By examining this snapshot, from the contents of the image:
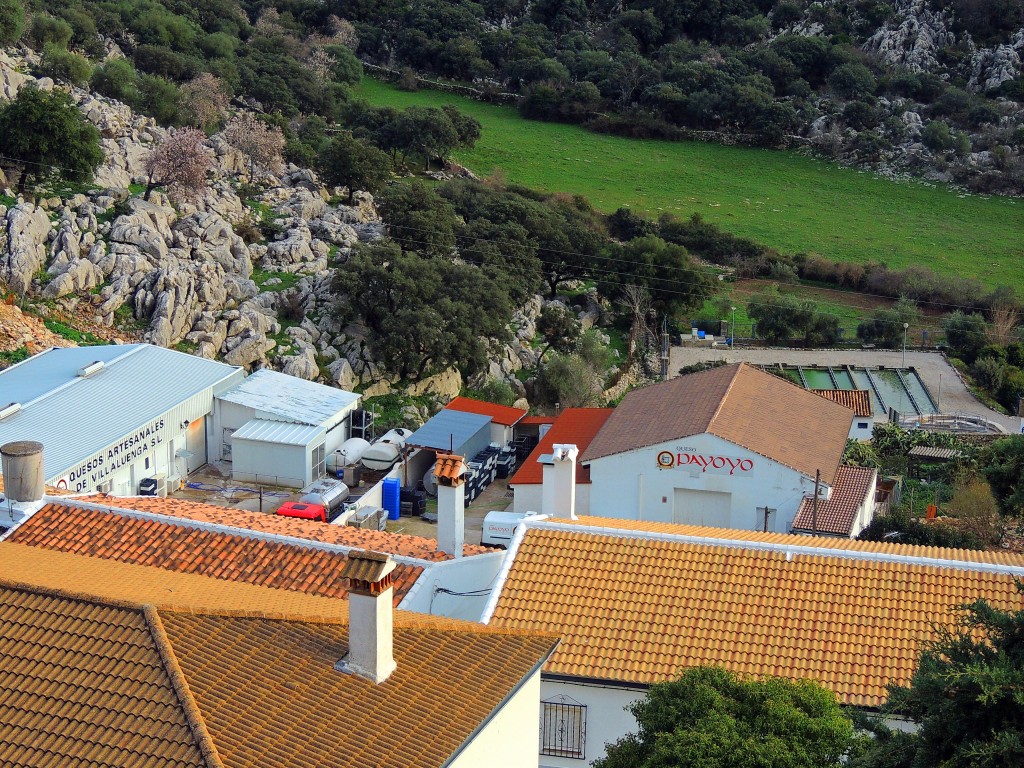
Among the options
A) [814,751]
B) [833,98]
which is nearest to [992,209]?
[833,98]

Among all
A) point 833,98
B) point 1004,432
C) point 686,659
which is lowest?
point 1004,432

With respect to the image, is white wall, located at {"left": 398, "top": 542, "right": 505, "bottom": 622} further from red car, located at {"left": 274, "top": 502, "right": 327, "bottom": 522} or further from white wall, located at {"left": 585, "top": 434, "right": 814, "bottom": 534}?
white wall, located at {"left": 585, "top": 434, "right": 814, "bottom": 534}

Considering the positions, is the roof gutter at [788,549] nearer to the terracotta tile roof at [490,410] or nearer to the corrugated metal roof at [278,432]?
the corrugated metal roof at [278,432]

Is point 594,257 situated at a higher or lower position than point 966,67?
lower

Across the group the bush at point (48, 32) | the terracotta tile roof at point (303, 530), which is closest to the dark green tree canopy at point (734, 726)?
the terracotta tile roof at point (303, 530)

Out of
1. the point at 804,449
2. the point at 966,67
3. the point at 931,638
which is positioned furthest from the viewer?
the point at 966,67

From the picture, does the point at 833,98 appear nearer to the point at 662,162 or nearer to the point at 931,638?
the point at 662,162

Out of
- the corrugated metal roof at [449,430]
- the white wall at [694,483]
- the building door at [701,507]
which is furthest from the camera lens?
the corrugated metal roof at [449,430]
